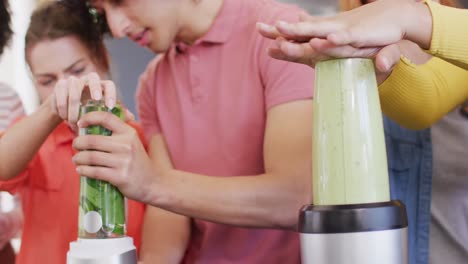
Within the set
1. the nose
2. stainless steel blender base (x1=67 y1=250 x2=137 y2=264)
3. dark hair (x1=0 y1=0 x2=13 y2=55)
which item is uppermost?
dark hair (x1=0 y1=0 x2=13 y2=55)

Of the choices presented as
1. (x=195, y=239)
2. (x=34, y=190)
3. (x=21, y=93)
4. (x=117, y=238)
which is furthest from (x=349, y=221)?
(x=21, y=93)

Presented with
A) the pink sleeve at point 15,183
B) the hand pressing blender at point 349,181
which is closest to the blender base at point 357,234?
the hand pressing blender at point 349,181

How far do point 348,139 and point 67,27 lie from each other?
2.24 ft

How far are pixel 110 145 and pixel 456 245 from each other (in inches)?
17.7

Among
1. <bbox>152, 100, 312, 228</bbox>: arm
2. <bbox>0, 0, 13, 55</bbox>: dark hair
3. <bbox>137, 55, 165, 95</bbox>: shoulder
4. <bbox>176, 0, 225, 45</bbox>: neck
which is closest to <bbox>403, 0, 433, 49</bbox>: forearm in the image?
<bbox>152, 100, 312, 228</bbox>: arm

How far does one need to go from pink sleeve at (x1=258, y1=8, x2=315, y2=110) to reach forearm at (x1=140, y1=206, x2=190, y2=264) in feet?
0.72

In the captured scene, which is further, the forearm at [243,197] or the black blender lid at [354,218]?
the forearm at [243,197]

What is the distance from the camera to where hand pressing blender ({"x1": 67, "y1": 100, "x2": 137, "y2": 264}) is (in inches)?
25.1

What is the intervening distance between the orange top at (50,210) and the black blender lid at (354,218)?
50cm

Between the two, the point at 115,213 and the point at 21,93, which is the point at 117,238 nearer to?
the point at 115,213

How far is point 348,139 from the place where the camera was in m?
0.56

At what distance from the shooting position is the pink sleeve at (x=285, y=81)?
2.80 ft

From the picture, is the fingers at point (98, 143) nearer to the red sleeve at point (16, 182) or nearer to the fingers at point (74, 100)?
the fingers at point (74, 100)

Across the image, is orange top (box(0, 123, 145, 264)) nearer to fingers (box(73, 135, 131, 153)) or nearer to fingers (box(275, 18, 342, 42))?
fingers (box(73, 135, 131, 153))
